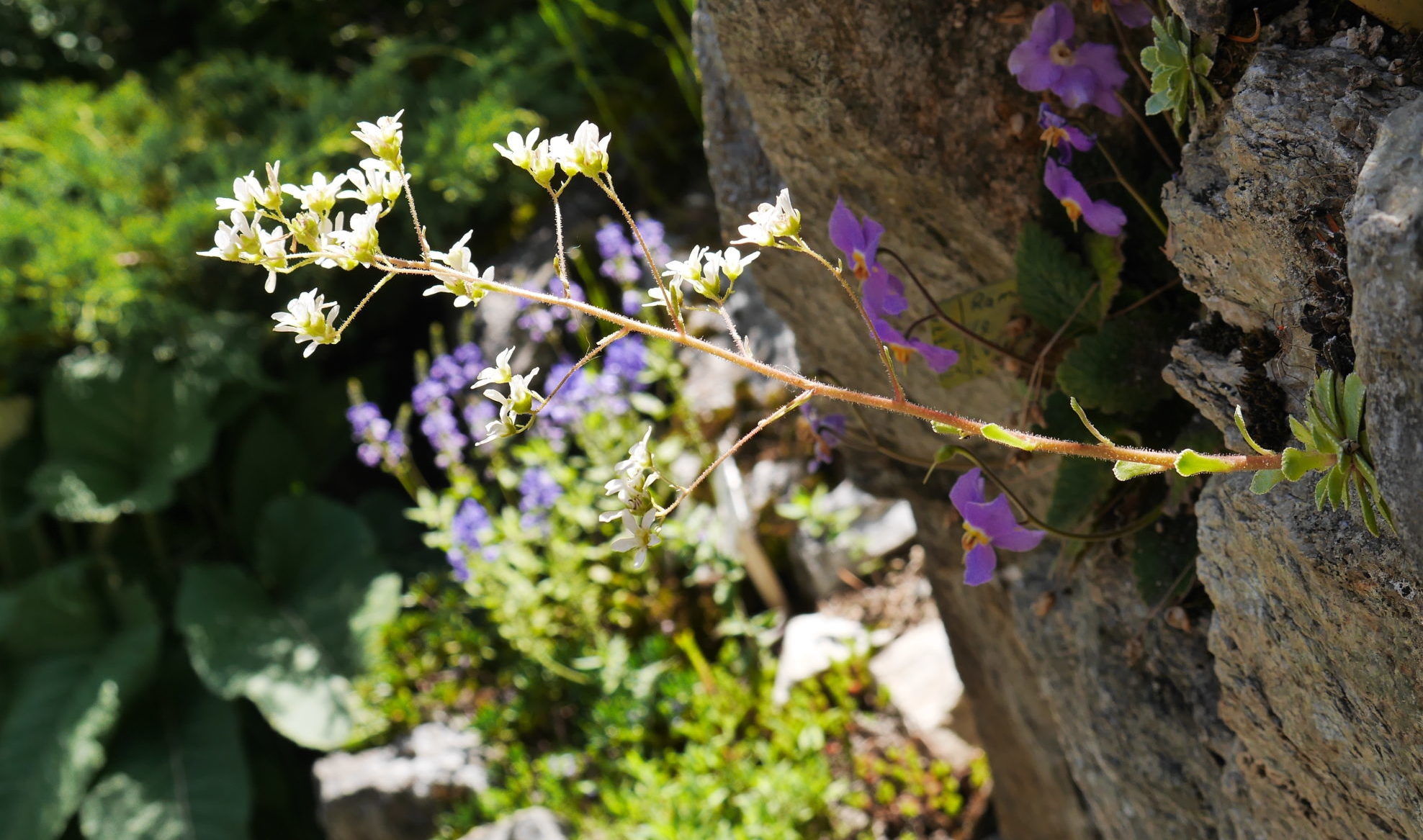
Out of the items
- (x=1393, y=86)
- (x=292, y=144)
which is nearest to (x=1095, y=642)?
(x=1393, y=86)

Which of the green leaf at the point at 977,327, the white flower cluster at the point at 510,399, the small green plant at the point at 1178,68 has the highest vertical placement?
the small green plant at the point at 1178,68

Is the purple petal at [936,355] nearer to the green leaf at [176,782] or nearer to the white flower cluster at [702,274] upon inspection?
the white flower cluster at [702,274]

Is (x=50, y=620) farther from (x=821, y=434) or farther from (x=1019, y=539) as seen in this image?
(x=1019, y=539)

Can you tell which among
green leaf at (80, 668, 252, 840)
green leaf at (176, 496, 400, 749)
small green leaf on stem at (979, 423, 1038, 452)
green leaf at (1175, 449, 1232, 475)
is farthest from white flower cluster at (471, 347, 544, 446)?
green leaf at (80, 668, 252, 840)

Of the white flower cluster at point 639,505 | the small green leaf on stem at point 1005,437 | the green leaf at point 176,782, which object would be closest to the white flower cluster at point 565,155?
the white flower cluster at point 639,505

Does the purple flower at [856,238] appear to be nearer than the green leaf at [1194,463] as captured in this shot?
No
